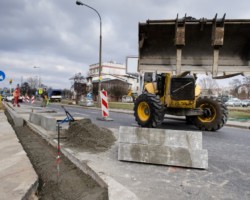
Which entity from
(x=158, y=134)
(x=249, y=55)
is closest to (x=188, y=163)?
(x=158, y=134)

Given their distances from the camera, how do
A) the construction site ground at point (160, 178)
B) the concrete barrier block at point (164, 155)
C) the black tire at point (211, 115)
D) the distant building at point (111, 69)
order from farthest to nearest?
the distant building at point (111, 69) < the black tire at point (211, 115) < the concrete barrier block at point (164, 155) < the construction site ground at point (160, 178)

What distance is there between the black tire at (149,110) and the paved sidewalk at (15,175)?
14.0 feet

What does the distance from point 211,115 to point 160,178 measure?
19.6ft

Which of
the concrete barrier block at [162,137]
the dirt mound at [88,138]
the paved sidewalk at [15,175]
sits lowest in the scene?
the paved sidewalk at [15,175]

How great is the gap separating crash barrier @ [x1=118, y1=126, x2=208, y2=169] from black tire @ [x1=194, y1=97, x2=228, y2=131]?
499 cm

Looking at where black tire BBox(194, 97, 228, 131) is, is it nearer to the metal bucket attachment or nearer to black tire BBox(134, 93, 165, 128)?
black tire BBox(134, 93, 165, 128)

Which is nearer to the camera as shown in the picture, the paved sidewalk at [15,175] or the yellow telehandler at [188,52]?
the paved sidewalk at [15,175]

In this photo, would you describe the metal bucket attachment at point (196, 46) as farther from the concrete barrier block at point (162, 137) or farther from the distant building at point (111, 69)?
the distant building at point (111, 69)

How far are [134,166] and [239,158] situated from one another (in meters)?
2.43

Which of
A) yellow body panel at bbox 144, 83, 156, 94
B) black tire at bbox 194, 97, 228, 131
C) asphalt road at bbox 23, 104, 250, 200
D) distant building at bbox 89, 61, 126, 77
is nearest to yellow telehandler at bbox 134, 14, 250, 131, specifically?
black tire at bbox 194, 97, 228, 131

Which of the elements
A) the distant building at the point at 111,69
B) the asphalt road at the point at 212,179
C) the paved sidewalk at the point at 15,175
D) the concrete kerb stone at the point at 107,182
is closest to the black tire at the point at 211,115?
the asphalt road at the point at 212,179

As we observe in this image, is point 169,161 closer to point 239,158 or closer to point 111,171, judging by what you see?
point 111,171

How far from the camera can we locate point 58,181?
152 inches

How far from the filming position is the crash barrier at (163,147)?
428cm
